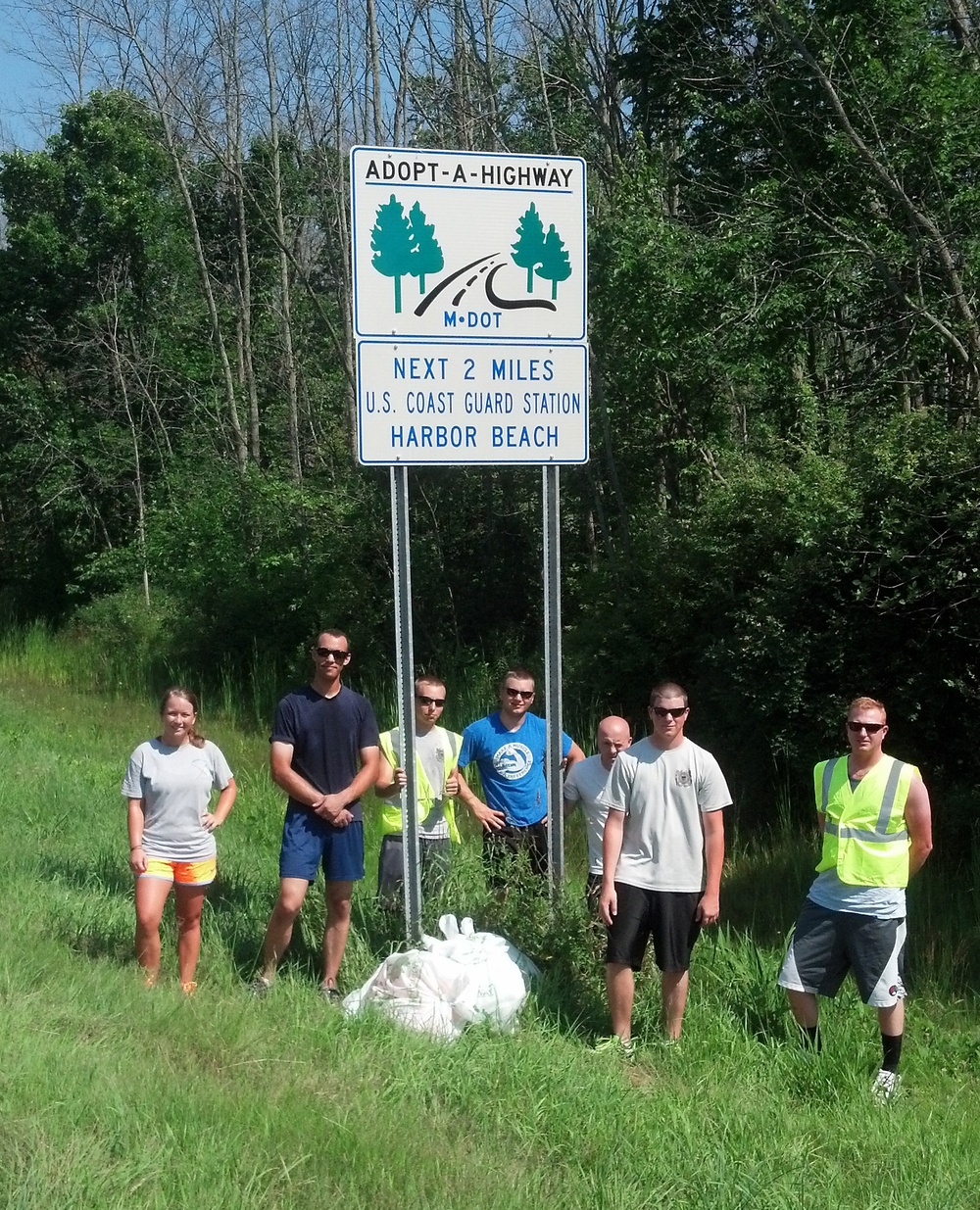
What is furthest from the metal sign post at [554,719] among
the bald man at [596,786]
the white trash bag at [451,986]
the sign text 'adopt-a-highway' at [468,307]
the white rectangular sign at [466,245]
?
the white rectangular sign at [466,245]

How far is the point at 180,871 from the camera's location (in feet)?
22.0

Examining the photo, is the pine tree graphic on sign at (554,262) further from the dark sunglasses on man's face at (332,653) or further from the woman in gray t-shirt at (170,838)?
the woman in gray t-shirt at (170,838)

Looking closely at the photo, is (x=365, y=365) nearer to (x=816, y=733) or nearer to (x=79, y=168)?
(x=816, y=733)

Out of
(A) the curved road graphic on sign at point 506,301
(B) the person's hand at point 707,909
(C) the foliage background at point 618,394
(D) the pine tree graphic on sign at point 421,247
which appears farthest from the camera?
(C) the foliage background at point 618,394

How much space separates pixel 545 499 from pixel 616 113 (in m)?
14.0

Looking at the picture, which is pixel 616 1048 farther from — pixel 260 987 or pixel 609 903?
pixel 260 987

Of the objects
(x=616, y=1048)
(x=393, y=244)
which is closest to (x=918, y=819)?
(x=616, y=1048)

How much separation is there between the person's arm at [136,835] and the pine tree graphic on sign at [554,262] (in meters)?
3.17

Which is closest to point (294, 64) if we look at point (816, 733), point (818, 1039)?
point (816, 733)

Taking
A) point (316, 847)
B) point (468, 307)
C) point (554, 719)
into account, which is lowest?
point (316, 847)

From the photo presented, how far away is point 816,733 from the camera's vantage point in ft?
35.6

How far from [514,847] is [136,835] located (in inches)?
77.8

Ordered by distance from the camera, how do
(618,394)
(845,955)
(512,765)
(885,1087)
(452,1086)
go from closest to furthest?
(452,1086)
(885,1087)
(845,955)
(512,765)
(618,394)

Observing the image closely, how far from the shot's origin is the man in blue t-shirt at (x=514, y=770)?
7461mm
